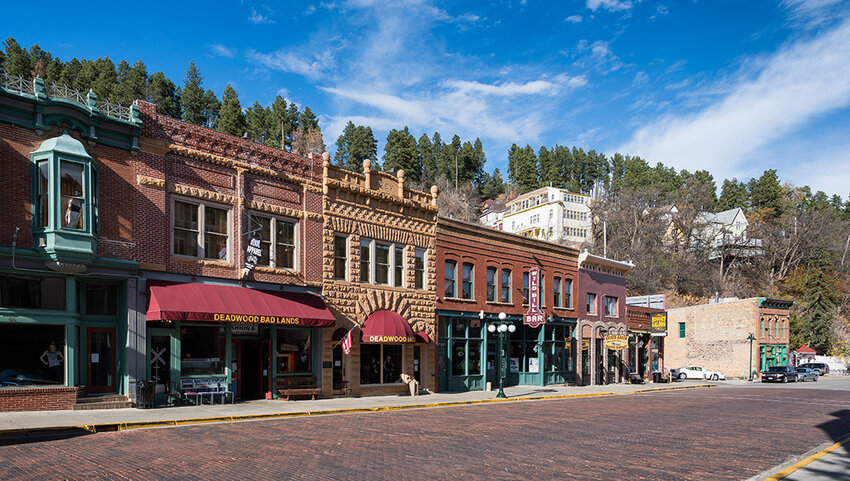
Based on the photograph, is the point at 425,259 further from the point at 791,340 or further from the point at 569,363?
the point at 791,340

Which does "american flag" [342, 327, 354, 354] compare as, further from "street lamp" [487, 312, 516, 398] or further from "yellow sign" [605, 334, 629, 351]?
"yellow sign" [605, 334, 629, 351]

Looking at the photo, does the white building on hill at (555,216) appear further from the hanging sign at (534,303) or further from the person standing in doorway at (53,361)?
the person standing in doorway at (53,361)

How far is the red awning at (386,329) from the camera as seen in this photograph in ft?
86.6

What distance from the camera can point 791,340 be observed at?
80625mm

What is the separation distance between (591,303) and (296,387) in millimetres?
24494

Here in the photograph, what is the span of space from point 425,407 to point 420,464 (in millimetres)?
12823

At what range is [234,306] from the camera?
21438 mm

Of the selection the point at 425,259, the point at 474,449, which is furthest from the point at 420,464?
the point at 425,259

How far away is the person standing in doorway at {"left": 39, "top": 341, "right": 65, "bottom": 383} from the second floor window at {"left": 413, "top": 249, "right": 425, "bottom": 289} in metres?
15.5

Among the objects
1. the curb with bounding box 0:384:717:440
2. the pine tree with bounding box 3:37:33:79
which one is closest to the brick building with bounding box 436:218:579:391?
the curb with bounding box 0:384:717:440

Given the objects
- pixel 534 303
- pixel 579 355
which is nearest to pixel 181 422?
pixel 534 303

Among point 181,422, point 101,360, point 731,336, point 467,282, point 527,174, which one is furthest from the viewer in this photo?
point 527,174

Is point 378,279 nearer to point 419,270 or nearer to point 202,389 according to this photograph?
point 419,270

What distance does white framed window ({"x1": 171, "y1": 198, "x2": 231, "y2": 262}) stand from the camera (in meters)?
21.7
